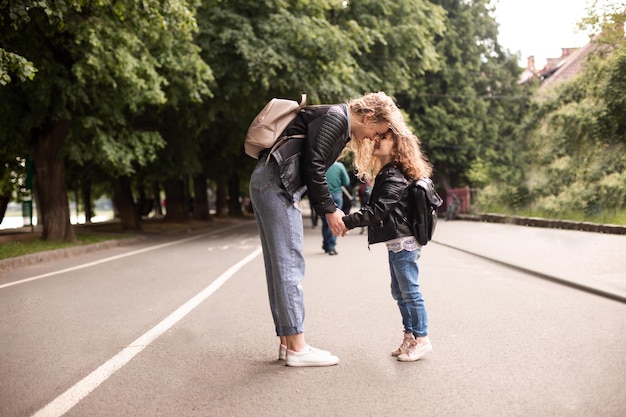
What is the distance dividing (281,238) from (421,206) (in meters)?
0.98

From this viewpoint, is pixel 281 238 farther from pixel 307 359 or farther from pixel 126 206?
pixel 126 206

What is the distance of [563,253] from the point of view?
1124cm

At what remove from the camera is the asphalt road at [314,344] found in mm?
3592

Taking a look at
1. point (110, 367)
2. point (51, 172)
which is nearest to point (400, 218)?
point (110, 367)

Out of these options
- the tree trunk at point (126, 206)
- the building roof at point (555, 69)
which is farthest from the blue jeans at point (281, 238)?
the building roof at point (555, 69)

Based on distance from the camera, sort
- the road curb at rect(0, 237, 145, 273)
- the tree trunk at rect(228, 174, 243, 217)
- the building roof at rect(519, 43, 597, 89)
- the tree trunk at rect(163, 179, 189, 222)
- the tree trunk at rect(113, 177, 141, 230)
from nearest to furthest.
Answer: the road curb at rect(0, 237, 145, 273)
the tree trunk at rect(113, 177, 141, 230)
the tree trunk at rect(163, 179, 189, 222)
the tree trunk at rect(228, 174, 243, 217)
the building roof at rect(519, 43, 597, 89)

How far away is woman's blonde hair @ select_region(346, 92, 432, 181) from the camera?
438 centimetres

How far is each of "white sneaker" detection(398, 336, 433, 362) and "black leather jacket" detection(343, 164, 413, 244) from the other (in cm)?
74

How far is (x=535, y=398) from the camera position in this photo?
3.59 metres

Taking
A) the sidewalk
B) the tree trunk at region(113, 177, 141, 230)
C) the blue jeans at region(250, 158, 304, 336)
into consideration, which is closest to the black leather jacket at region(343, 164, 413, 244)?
the blue jeans at region(250, 158, 304, 336)

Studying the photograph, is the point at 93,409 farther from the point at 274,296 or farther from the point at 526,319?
the point at 526,319

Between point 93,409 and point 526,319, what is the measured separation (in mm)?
3862

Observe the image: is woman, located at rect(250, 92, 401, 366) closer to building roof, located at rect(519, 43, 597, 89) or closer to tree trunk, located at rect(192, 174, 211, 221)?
tree trunk, located at rect(192, 174, 211, 221)

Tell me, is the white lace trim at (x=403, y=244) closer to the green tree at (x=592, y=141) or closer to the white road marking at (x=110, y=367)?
the white road marking at (x=110, y=367)
